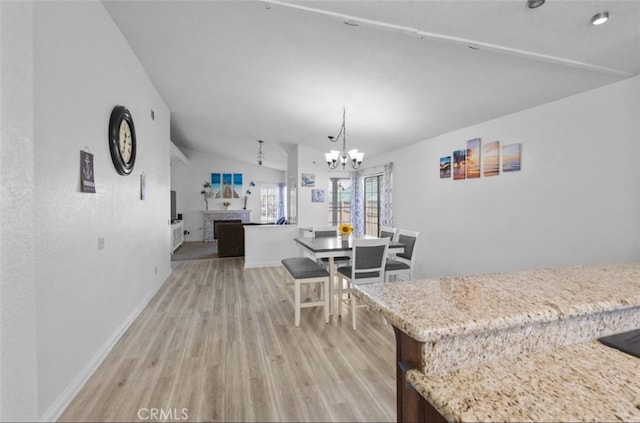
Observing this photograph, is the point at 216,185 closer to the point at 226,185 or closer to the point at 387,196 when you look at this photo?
the point at 226,185

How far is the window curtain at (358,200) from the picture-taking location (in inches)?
281

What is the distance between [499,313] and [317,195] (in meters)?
6.28

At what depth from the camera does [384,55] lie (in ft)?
8.62

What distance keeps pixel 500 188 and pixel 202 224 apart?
9211 millimetres

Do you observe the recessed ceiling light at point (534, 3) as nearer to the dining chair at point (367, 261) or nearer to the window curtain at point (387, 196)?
the dining chair at point (367, 261)

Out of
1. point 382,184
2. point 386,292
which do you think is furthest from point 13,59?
point 382,184

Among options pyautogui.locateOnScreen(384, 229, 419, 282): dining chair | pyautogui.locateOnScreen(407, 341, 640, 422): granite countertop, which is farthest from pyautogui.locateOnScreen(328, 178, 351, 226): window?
pyautogui.locateOnScreen(407, 341, 640, 422): granite countertop

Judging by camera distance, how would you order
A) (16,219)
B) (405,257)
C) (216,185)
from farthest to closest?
(216,185), (405,257), (16,219)

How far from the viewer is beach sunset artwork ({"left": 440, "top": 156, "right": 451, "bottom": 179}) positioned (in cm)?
436

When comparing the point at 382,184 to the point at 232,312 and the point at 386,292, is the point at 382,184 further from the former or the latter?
the point at 386,292

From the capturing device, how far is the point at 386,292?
1.00m

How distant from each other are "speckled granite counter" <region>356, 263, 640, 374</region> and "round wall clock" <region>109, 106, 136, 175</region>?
275cm

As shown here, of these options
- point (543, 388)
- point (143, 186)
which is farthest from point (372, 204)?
point (543, 388)

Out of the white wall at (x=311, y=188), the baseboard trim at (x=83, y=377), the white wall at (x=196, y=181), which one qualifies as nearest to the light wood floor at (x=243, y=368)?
the baseboard trim at (x=83, y=377)
